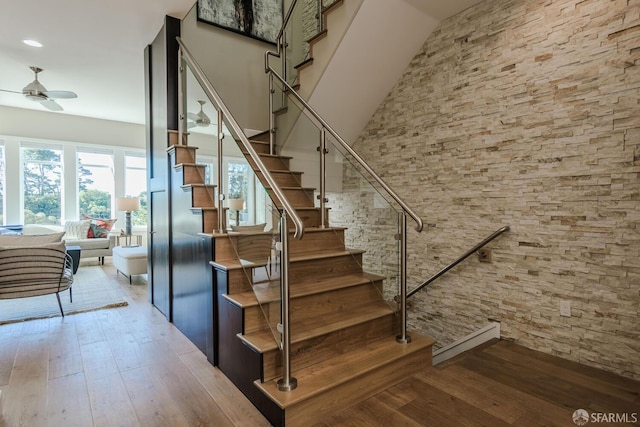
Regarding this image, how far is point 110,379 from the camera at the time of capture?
2.23 meters

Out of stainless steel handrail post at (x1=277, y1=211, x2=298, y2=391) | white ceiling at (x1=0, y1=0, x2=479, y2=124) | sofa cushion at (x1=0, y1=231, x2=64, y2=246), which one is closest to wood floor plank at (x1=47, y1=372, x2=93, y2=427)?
stainless steel handrail post at (x1=277, y1=211, x2=298, y2=391)

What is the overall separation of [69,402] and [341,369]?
5.19 feet

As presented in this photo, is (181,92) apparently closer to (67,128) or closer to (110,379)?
(110,379)

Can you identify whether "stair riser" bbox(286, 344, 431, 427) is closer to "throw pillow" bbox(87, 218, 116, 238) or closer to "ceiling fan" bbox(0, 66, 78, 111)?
"ceiling fan" bbox(0, 66, 78, 111)

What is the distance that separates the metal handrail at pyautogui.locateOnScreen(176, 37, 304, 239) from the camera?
1.89m

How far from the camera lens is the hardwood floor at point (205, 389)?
1.85 metres

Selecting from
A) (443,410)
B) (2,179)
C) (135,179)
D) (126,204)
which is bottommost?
(443,410)

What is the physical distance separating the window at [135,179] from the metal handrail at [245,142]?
5.65 meters

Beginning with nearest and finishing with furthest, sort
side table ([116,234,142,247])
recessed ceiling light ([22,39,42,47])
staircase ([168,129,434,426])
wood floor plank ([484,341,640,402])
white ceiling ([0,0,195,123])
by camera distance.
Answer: staircase ([168,129,434,426]), wood floor plank ([484,341,640,402]), white ceiling ([0,0,195,123]), recessed ceiling light ([22,39,42,47]), side table ([116,234,142,247])

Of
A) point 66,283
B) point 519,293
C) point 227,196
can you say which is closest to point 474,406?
point 519,293

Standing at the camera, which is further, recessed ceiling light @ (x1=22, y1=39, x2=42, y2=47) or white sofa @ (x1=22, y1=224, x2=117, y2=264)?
white sofa @ (x1=22, y1=224, x2=117, y2=264)

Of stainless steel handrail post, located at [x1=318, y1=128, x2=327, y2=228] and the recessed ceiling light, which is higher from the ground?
the recessed ceiling light

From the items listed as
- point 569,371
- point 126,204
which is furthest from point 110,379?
point 126,204

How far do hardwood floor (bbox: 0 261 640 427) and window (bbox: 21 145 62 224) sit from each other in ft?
16.8
